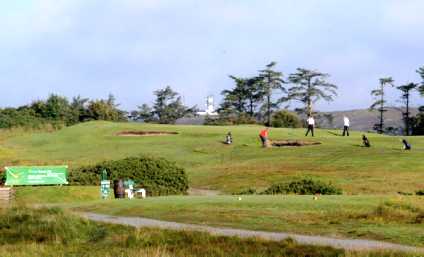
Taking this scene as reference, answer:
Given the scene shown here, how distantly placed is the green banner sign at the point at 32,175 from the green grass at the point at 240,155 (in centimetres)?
873

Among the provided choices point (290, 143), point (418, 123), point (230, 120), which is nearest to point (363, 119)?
point (418, 123)

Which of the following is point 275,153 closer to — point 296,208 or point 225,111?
point 296,208

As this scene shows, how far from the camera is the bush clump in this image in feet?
125

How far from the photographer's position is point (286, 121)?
98.5 m

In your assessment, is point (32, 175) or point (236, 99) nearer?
point (32, 175)

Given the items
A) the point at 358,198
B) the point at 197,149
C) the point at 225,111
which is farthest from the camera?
the point at 225,111

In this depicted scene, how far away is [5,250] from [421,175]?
27.5 metres

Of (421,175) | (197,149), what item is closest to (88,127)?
(197,149)

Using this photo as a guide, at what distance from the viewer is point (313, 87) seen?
10644 centimetres

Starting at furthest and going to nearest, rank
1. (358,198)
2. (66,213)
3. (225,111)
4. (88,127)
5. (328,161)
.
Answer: (225,111) < (88,127) < (328,161) < (358,198) < (66,213)

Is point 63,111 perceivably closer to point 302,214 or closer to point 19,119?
point 19,119

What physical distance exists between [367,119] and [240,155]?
61.4 metres

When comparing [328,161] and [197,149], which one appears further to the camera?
[197,149]

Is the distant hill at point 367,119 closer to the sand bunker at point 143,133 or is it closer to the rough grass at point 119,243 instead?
the sand bunker at point 143,133
